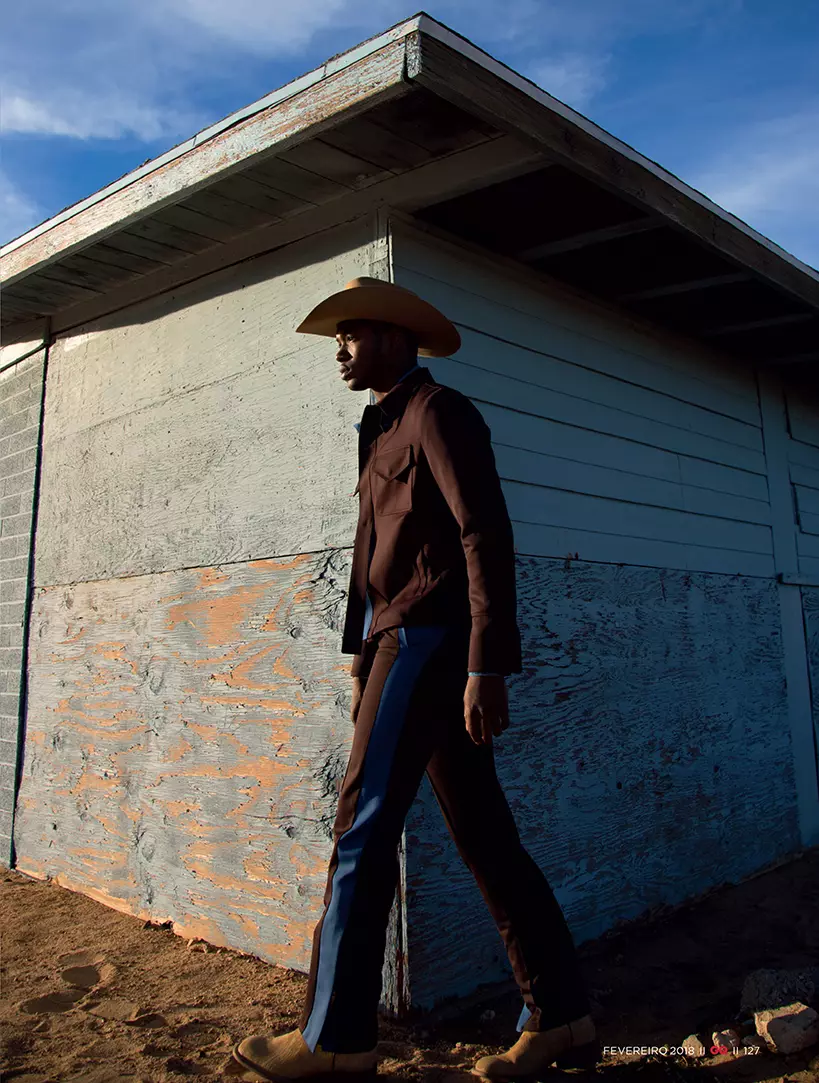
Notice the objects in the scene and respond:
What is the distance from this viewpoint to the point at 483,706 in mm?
2373

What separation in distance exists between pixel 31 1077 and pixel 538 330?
A: 10.8 ft

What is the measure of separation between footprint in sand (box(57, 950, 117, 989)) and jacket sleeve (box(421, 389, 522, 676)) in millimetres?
2067

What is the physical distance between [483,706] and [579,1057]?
1042 millimetres

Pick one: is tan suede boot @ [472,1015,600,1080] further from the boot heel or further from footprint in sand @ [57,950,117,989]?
footprint in sand @ [57,950,117,989]

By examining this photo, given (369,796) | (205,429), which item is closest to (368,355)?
(369,796)

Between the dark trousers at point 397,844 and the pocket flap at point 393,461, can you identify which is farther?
the pocket flap at point 393,461

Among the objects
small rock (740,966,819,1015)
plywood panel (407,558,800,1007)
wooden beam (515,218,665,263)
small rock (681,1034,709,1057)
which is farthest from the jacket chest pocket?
small rock (740,966,819,1015)

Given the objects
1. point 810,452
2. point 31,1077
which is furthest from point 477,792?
point 810,452

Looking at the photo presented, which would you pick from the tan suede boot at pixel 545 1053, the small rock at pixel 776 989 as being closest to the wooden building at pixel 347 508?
the tan suede boot at pixel 545 1053

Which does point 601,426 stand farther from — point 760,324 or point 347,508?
point 347,508

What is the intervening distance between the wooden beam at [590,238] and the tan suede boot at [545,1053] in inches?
114

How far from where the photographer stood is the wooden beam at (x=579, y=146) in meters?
2.86

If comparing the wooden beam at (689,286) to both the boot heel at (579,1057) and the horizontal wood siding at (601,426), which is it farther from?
the boot heel at (579,1057)

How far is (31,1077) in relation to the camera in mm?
2672
